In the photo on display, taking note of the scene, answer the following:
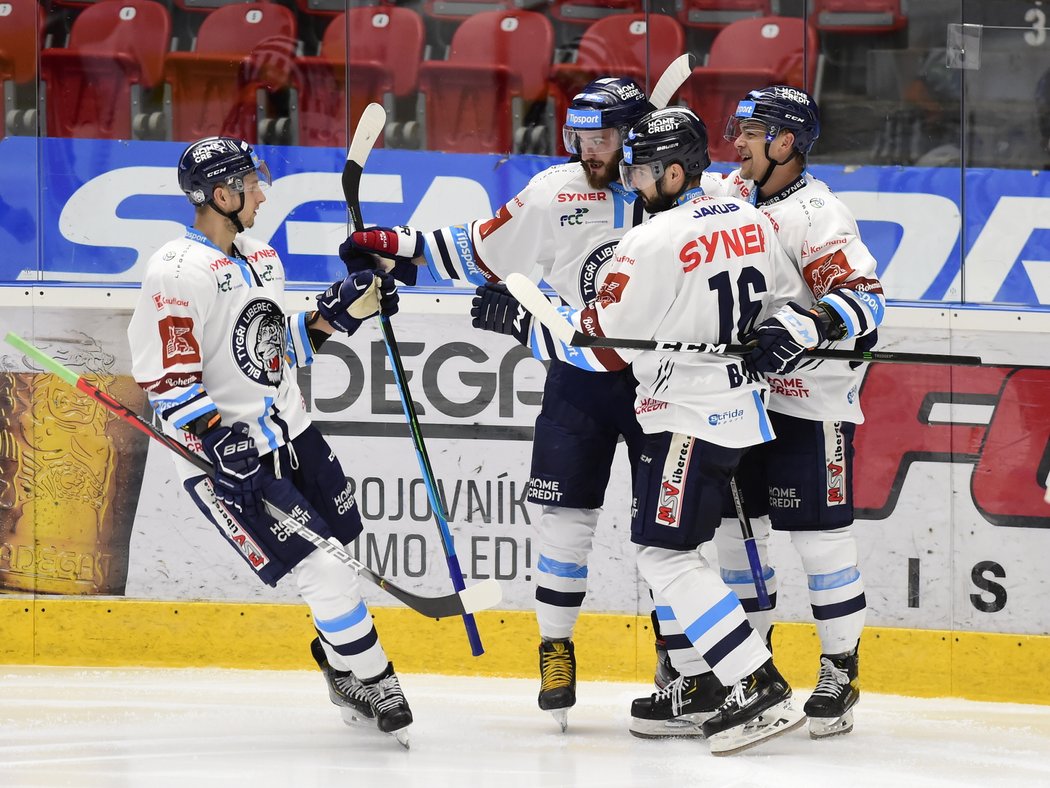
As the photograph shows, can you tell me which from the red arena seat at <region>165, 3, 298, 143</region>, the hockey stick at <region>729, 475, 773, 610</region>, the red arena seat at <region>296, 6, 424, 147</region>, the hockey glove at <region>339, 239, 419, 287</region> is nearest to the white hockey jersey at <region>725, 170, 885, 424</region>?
the hockey stick at <region>729, 475, 773, 610</region>

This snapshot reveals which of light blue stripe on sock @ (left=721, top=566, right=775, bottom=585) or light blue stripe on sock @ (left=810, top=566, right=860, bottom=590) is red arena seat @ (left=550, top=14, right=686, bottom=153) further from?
light blue stripe on sock @ (left=810, top=566, right=860, bottom=590)

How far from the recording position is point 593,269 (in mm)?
3352

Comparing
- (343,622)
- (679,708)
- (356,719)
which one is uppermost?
(343,622)

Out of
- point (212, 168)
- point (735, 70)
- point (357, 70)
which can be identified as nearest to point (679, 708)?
point (212, 168)

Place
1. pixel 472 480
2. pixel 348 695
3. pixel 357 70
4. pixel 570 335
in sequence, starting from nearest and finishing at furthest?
pixel 570 335
pixel 348 695
pixel 472 480
pixel 357 70

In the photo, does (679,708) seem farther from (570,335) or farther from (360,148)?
(360,148)

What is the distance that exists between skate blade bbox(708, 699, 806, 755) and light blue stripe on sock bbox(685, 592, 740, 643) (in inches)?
9.4

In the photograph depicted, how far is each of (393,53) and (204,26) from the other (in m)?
0.58

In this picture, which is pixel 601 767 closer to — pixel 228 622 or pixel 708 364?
pixel 708 364

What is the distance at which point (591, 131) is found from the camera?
332 centimetres

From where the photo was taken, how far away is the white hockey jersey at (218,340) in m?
3.12

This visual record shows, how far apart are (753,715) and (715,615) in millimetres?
236

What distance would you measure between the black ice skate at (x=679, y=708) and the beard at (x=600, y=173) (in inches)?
46.4

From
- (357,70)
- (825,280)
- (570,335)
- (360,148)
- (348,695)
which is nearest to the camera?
(570,335)
